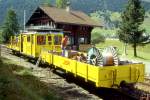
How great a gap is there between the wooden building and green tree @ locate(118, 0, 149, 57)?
4174 mm

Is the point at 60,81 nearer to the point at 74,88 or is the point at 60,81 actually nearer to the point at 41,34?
the point at 74,88

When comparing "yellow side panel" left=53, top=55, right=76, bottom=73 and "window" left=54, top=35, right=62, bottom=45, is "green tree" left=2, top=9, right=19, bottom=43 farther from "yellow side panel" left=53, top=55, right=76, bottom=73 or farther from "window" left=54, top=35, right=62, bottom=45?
"yellow side panel" left=53, top=55, right=76, bottom=73

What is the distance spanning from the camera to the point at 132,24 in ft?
161

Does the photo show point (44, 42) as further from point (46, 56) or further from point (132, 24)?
point (132, 24)

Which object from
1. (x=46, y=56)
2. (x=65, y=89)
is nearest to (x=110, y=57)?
(x=65, y=89)

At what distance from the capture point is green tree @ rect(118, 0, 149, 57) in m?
48.9

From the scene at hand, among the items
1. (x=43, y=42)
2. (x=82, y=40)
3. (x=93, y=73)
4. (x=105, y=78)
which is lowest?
(x=105, y=78)

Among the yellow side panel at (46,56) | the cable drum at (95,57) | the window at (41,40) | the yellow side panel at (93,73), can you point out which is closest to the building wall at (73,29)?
the window at (41,40)

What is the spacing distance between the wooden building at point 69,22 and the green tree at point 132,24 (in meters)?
4.17

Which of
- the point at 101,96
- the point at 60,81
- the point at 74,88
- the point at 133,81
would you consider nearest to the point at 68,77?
the point at 60,81

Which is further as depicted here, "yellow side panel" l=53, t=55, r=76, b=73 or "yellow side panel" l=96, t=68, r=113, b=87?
"yellow side panel" l=53, t=55, r=76, b=73

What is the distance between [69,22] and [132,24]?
9.37 metres

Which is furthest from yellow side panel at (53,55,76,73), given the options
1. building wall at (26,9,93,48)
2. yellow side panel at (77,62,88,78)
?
building wall at (26,9,93,48)

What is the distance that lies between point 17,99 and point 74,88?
5.67 m
